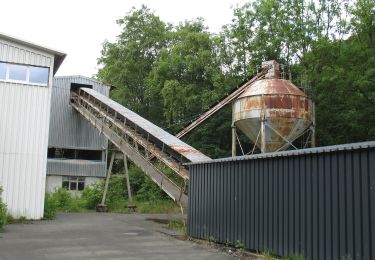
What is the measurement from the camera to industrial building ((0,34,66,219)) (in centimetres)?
1911

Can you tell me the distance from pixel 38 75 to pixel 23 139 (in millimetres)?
3064

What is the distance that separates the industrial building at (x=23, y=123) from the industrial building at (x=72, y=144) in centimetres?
1426

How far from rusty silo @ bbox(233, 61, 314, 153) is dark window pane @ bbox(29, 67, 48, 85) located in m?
9.47

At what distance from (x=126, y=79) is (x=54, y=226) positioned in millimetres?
33735

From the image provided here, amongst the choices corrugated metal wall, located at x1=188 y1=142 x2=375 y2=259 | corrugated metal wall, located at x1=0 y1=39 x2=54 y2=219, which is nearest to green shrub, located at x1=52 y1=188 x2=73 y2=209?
A: corrugated metal wall, located at x1=0 y1=39 x2=54 y2=219

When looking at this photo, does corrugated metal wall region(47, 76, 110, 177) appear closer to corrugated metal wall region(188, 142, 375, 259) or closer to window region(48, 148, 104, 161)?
window region(48, 148, 104, 161)

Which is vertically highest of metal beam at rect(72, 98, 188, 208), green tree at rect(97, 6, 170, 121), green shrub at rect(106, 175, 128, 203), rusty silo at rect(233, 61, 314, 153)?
green tree at rect(97, 6, 170, 121)

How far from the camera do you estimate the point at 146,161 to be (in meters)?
20.4

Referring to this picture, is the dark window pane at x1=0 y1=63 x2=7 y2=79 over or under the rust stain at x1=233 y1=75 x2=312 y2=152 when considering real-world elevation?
over

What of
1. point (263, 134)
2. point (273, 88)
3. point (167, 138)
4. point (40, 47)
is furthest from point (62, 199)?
point (273, 88)

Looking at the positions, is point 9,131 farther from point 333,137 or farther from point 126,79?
point 126,79

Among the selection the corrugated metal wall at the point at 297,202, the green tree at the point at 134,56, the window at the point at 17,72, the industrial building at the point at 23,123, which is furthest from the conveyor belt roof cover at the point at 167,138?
the green tree at the point at 134,56

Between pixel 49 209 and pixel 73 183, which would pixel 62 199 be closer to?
pixel 49 209

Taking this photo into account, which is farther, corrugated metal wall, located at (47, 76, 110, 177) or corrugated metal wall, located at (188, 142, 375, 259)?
corrugated metal wall, located at (47, 76, 110, 177)
